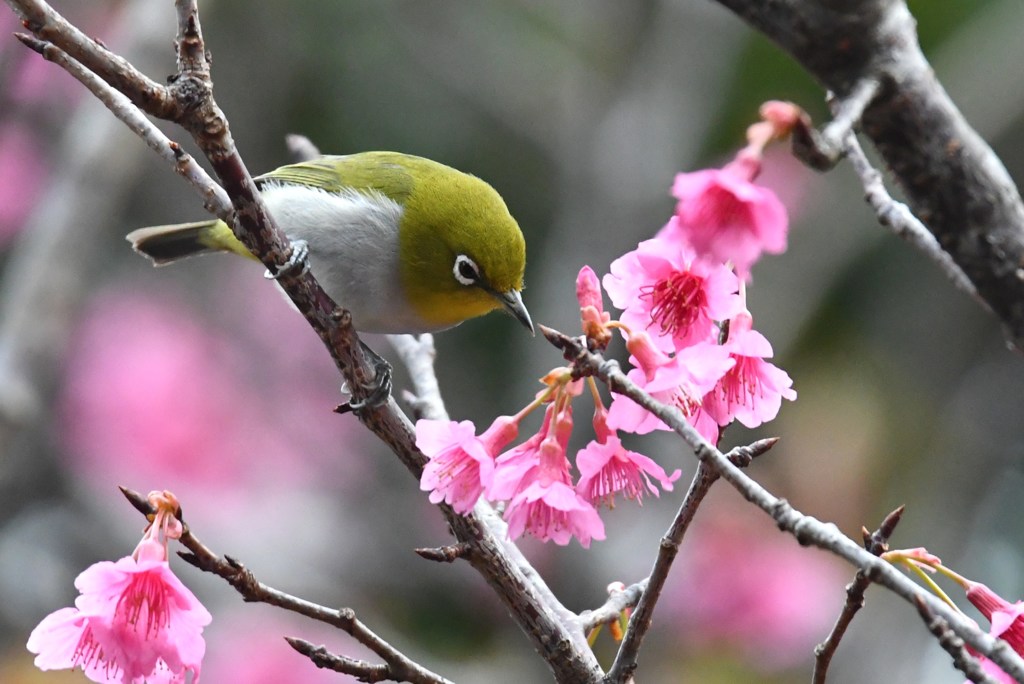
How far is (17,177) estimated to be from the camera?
25.2ft

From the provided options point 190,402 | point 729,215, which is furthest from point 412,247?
point 190,402

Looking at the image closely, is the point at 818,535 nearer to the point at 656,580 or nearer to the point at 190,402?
the point at 656,580

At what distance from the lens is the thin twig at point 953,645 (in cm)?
146

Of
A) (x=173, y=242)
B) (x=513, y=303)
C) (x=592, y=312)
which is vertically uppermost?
(x=173, y=242)

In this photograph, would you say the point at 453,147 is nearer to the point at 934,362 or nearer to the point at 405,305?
the point at 934,362

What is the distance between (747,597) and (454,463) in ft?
16.1

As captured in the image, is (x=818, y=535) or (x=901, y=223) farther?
(x=901, y=223)

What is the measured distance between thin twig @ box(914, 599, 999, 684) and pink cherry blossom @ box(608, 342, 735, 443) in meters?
0.49

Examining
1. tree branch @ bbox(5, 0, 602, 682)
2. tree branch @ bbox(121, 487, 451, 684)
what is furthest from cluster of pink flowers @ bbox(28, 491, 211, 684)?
tree branch @ bbox(5, 0, 602, 682)

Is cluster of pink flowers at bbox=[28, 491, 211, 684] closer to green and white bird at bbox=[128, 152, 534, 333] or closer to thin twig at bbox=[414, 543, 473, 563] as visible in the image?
thin twig at bbox=[414, 543, 473, 563]

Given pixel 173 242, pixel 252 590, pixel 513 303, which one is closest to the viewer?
pixel 252 590

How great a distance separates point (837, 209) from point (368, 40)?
11.5 ft

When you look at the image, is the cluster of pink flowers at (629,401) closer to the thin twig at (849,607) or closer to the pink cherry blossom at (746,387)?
the pink cherry blossom at (746,387)

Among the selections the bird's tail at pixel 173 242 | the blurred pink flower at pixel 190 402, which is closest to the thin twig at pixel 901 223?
the bird's tail at pixel 173 242
